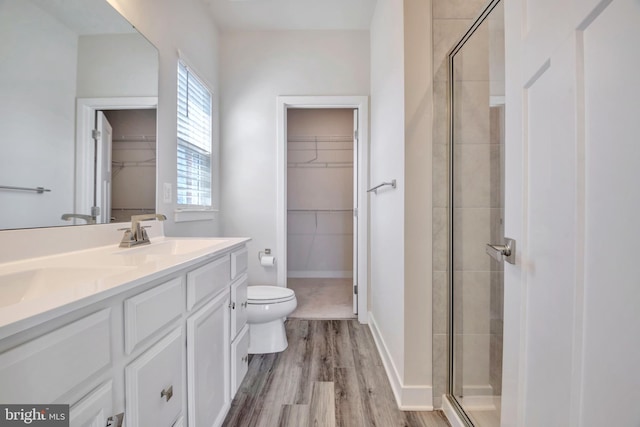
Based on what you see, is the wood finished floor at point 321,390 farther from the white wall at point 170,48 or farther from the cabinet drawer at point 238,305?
the white wall at point 170,48

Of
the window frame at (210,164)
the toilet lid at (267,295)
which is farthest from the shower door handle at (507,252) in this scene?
the window frame at (210,164)

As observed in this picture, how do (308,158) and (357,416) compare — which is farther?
(308,158)

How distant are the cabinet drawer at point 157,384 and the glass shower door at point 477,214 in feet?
3.70

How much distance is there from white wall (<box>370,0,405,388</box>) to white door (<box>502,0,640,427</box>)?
696mm

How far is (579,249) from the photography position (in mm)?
580

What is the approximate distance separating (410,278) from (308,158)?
300cm

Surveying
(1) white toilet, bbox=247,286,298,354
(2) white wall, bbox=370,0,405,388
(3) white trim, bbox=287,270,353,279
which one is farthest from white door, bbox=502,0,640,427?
(3) white trim, bbox=287,270,353,279

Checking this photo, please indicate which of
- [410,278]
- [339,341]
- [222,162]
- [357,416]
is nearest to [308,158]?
[222,162]

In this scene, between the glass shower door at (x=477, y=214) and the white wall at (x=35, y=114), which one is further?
the glass shower door at (x=477, y=214)

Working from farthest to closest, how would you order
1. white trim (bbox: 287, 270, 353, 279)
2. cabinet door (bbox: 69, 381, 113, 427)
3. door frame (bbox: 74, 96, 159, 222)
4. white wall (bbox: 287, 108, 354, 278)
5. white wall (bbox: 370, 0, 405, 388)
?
white trim (bbox: 287, 270, 353, 279) → white wall (bbox: 287, 108, 354, 278) → white wall (bbox: 370, 0, 405, 388) → door frame (bbox: 74, 96, 159, 222) → cabinet door (bbox: 69, 381, 113, 427)

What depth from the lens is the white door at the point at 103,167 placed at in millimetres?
1195

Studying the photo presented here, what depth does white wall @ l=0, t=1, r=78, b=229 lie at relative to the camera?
860mm

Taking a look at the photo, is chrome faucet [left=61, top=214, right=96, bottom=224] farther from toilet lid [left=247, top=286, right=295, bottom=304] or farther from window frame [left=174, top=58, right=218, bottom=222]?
toilet lid [left=247, top=286, right=295, bottom=304]

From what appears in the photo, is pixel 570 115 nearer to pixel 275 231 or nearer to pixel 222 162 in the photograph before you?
pixel 275 231
